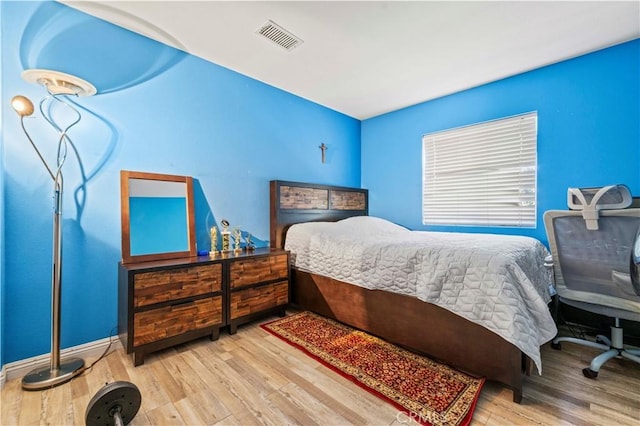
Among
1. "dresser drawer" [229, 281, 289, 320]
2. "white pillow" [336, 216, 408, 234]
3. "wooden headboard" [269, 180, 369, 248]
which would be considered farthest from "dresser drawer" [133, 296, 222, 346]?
"white pillow" [336, 216, 408, 234]

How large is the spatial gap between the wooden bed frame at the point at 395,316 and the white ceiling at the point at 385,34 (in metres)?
1.36

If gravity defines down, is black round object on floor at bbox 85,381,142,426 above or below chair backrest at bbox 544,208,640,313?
below

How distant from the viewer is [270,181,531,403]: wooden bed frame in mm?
1598

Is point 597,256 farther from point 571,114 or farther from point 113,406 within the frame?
point 113,406

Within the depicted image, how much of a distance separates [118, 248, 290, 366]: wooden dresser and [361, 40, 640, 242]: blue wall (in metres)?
2.40

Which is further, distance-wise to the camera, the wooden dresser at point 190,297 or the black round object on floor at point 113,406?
the wooden dresser at point 190,297

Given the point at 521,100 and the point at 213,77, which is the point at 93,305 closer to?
the point at 213,77

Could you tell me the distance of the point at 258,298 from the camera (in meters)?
2.52

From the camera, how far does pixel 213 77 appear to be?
2.71 meters

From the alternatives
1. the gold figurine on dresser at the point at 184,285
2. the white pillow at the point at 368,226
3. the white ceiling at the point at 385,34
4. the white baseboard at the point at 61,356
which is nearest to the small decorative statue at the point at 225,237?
the gold figurine on dresser at the point at 184,285

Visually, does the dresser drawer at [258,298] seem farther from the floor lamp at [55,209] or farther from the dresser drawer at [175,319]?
the floor lamp at [55,209]

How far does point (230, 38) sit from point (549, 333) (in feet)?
10.4

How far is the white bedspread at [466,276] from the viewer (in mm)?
1529

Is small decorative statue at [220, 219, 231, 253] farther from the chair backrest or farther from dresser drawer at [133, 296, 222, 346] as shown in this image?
the chair backrest
